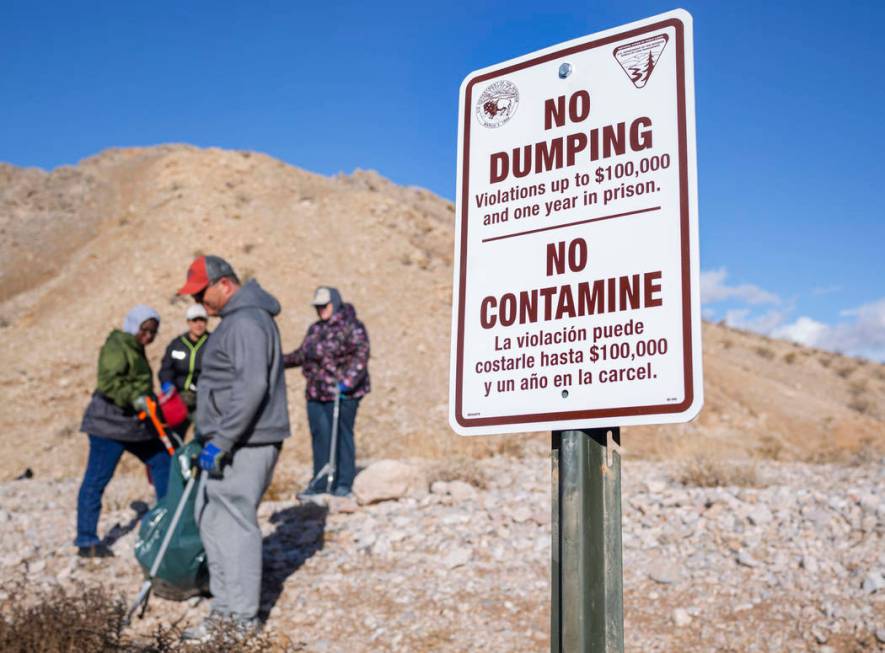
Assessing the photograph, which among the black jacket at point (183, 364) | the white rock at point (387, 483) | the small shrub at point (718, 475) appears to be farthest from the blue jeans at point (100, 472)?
the small shrub at point (718, 475)

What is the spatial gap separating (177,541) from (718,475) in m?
4.61

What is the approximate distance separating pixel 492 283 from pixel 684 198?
18.9 inches

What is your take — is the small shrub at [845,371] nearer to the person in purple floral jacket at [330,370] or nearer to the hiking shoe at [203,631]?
the person in purple floral jacket at [330,370]

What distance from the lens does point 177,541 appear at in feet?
15.5

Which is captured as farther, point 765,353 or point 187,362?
point 765,353

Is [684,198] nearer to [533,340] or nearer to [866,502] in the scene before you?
[533,340]

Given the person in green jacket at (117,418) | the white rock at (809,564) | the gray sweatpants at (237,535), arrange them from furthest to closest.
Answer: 1. the person in green jacket at (117,418)
2. the white rock at (809,564)
3. the gray sweatpants at (237,535)

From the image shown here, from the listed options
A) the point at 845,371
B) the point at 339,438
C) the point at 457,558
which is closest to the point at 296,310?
the point at 339,438

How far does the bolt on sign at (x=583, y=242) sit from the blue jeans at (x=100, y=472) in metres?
5.13

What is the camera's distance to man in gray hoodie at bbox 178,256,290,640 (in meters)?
4.32

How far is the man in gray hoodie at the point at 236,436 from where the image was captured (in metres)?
4.32

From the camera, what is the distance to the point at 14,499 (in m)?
8.36

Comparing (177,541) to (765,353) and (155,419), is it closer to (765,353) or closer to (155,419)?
(155,419)

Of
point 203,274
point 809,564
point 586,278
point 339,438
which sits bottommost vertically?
point 809,564
